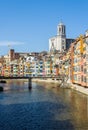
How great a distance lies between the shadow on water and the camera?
4975 cm

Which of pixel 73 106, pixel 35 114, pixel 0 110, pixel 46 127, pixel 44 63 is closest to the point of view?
pixel 46 127

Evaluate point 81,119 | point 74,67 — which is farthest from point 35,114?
point 74,67

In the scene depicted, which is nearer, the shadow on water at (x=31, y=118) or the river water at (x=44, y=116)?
the shadow on water at (x=31, y=118)

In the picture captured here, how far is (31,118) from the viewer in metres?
57.3

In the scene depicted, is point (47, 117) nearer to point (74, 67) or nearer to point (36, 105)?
point (36, 105)

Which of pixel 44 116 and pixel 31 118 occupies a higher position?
pixel 44 116

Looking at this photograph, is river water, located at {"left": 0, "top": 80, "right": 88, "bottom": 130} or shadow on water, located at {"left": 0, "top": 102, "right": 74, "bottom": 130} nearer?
shadow on water, located at {"left": 0, "top": 102, "right": 74, "bottom": 130}

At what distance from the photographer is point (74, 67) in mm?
123500

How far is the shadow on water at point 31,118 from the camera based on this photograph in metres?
49.8

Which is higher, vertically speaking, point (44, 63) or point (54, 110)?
point (44, 63)

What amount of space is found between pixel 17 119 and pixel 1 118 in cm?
279

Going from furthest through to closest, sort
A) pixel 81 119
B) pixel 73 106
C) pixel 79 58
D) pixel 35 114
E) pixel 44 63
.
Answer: pixel 44 63
pixel 79 58
pixel 73 106
pixel 35 114
pixel 81 119

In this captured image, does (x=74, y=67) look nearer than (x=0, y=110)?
No

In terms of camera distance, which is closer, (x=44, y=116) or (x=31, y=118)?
(x=31, y=118)
